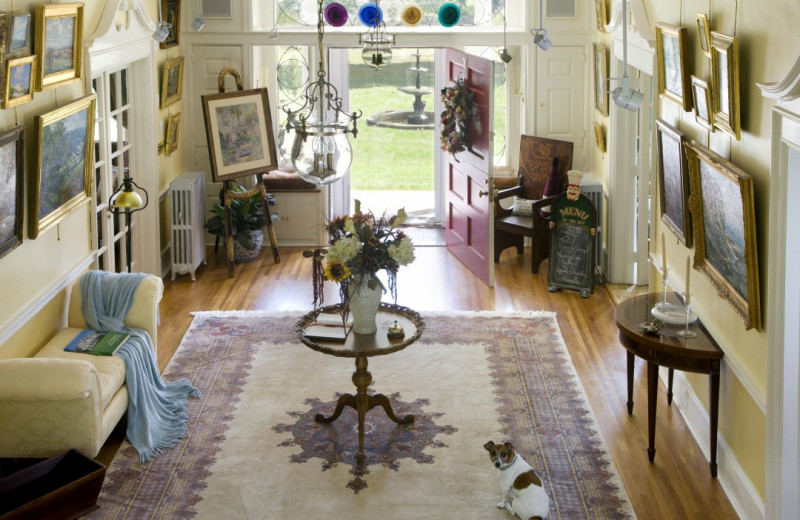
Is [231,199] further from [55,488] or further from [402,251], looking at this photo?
[55,488]

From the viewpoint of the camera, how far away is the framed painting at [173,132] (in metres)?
9.82

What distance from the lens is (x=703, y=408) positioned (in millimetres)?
6316

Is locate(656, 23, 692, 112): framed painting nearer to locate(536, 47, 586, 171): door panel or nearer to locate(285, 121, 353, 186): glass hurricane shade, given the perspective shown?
locate(285, 121, 353, 186): glass hurricane shade

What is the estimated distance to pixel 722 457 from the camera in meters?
5.87

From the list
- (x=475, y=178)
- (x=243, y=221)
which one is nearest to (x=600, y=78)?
(x=475, y=178)

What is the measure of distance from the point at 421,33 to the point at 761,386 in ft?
20.9

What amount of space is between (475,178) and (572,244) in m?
1.15

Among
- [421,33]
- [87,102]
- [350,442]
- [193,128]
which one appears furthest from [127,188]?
[421,33]

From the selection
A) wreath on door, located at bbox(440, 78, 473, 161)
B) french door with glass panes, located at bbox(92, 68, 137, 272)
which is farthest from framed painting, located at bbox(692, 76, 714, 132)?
french door with glass panes, located at bbox(92, 68, 137, 272)

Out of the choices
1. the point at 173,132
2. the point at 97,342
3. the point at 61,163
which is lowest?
the point at 97,342

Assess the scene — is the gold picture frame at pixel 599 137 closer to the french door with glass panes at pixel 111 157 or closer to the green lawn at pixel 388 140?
the green lawn at pixel 388 140

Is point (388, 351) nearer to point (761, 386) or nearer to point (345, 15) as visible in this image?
point (761, 386)

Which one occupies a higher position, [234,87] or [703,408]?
[234,87]

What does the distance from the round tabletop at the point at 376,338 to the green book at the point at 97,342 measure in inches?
45.9
